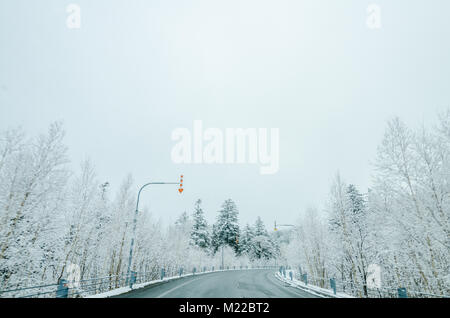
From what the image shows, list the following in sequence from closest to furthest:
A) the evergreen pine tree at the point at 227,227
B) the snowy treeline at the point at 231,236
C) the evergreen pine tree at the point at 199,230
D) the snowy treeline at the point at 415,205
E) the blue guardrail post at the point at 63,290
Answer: the blue guardrail post at the point at 63,290, the snowy treeline at the point at 415,205, the evergreen pine tree at the point at 199,230, the snowy treeline at the point at 231,236, the evergreen pine tree at the point at 227,227

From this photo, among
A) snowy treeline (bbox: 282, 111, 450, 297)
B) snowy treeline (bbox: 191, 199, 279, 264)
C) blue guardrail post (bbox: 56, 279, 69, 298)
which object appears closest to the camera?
blue guardrail post (bbox: 56, 279, 69, 298)

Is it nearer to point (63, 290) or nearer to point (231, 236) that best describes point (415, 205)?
point (63, 290)

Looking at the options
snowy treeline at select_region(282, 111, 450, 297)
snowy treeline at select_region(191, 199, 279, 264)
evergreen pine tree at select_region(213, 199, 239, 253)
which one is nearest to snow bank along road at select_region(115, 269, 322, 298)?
snowy treeline at select_region(282, 111, 450, 297)

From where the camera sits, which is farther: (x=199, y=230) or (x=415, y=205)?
(x=199, y=230)

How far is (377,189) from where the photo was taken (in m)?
14.6

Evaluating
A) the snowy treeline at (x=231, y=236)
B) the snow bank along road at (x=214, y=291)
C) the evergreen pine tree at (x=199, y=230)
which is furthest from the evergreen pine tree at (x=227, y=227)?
the snow bank along road at (x=214, y=291)

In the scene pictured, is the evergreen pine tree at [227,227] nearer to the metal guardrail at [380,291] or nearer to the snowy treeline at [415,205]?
the metal guardrail at [380,291]

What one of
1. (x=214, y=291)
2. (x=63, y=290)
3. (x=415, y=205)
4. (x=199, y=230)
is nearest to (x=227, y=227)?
(x=199, y=230)

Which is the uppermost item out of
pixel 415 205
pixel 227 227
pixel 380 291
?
pixel 415 205

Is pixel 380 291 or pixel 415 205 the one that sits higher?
pixel 415 205

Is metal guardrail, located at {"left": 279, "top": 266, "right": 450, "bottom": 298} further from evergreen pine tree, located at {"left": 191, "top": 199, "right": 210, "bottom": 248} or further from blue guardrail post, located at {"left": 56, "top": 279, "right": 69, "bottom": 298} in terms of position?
evergreen pine tree, located at {"left": 191, "top": 199, "right": 210, "bottom": 248}
